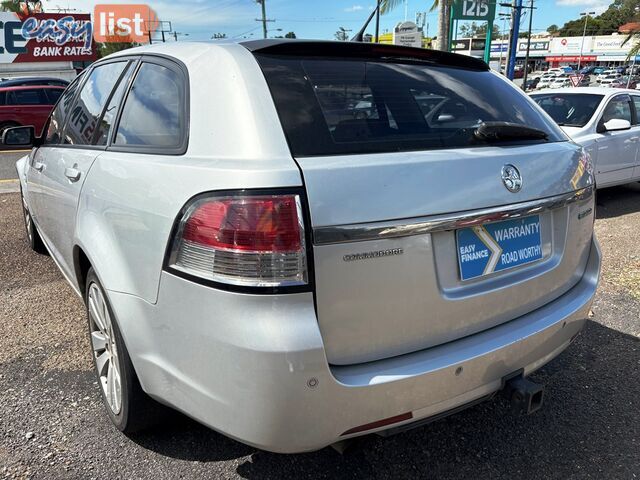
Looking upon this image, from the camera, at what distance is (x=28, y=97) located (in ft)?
46.8

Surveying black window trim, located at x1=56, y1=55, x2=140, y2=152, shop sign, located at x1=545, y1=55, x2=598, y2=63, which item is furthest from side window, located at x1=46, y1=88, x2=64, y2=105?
shop sign, located at x1=545, y1=55, x2=598, y2=63

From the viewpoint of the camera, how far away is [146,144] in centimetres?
217

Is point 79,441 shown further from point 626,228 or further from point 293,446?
point 626,228

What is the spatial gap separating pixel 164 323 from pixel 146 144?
0.79 metres

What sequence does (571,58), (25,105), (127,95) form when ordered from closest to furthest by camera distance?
(127,95) → (25,105) → (571,58)

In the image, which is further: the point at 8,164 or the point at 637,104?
the point at 8,164

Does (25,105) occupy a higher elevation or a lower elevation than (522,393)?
lower

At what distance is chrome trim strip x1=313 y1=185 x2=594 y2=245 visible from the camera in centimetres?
162

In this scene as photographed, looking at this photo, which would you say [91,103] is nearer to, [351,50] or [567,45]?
[351,50]

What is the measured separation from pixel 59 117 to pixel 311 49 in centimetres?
230

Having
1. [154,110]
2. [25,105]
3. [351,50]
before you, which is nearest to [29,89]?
[25,105]

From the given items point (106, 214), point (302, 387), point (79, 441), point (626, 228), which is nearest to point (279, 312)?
point (302, 387)

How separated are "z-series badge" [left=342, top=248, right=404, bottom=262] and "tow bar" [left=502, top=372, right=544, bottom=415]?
765 millimetres

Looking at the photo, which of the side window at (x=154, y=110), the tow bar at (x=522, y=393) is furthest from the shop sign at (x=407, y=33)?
the tow bar at (x=522, y=393)
